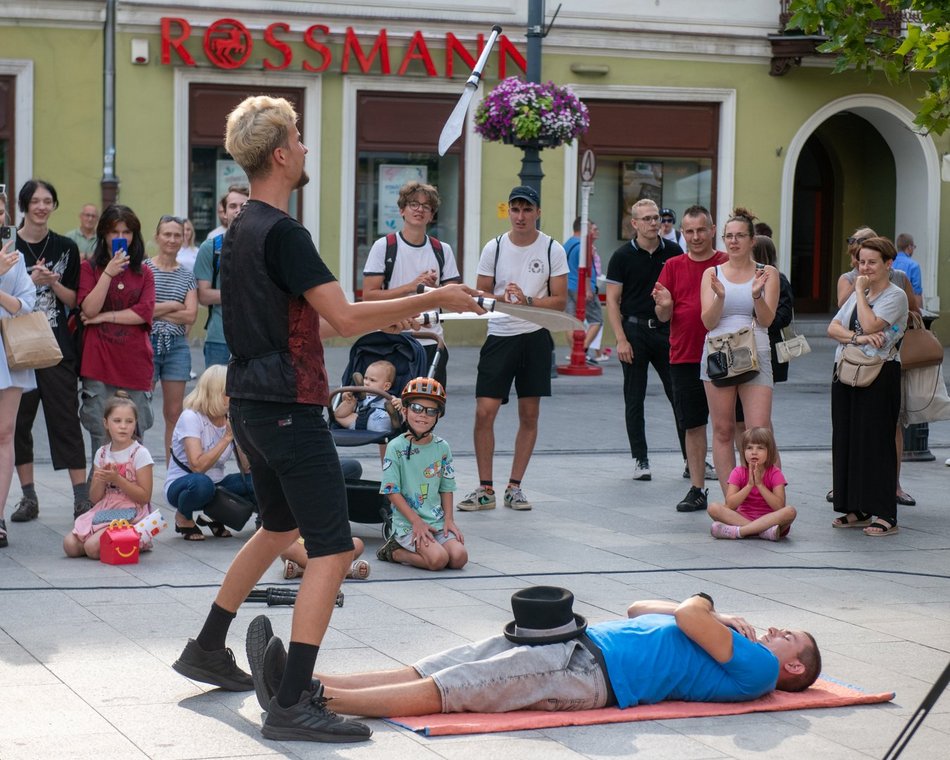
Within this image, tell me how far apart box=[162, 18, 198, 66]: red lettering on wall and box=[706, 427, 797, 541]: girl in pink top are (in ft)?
42.6

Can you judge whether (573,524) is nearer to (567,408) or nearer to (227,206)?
(227,206)

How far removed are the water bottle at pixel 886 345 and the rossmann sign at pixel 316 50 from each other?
42.1 feet

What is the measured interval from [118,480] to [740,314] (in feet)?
12.5

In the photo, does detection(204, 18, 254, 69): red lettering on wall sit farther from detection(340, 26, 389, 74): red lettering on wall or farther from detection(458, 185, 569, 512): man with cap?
detection(458, 185, 569, 512): man with cap

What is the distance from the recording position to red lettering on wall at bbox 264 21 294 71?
2023cm

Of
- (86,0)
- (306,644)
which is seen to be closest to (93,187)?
(86,0)

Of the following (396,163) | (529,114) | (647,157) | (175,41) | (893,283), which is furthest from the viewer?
(647,157)

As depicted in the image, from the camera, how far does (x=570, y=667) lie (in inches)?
202

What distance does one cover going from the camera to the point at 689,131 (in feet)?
74.7

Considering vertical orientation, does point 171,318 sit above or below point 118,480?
above

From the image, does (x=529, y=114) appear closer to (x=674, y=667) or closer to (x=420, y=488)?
(x=420, y=488)

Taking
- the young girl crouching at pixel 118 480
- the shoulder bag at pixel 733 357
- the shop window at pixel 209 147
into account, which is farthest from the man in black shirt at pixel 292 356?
the shop window at pixel 209 147

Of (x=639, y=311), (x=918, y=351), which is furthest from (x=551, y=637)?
(x=639, y=311)

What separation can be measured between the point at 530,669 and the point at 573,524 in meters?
4.11
